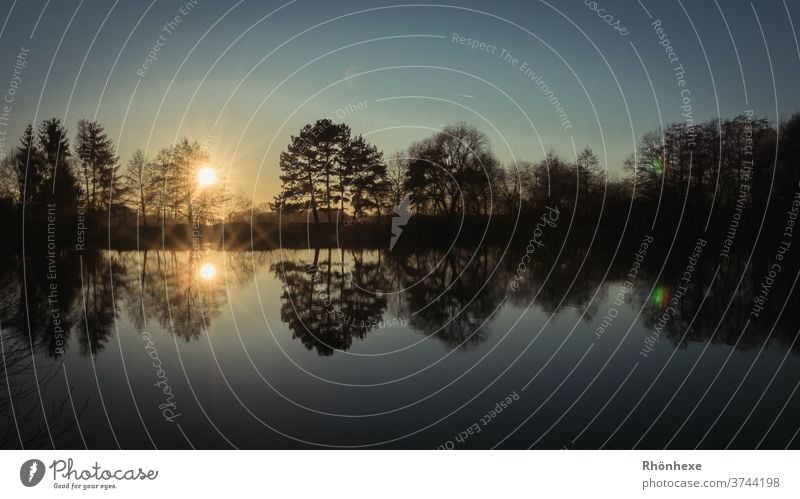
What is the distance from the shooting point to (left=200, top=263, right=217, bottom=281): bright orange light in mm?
18500

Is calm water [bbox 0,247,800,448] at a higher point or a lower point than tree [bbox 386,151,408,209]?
lower

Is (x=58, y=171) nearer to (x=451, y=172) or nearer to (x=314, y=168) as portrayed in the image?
(x=314, y=168)

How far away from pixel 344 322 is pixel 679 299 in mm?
9519

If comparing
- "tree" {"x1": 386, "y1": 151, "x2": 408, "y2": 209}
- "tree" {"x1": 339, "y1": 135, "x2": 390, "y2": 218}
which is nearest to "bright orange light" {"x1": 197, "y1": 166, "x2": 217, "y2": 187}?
"tree" {"x1": 339, "y1": 135, "x2": 390, "y2": 218}

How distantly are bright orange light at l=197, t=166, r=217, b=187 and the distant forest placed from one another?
205 millimetres

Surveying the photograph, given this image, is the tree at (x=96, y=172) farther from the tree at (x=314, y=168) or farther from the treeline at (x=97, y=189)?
the tree at (x=314, y=168)

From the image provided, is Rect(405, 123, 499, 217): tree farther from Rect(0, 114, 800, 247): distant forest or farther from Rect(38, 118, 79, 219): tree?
Rect(38, 118, 79, 219): tree

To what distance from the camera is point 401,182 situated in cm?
1670

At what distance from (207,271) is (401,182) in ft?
24.2

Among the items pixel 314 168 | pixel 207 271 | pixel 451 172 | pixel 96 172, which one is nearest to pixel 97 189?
pixel 96 172

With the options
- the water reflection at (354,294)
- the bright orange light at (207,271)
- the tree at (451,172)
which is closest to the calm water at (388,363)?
the water reflection at (354,294)

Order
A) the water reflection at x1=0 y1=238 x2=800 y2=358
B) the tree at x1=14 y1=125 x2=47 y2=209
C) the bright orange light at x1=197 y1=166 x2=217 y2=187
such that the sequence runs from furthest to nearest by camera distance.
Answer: the tree at x1=14 y1=125 x2=47 y2=209, the bright orange light at x1=197 y1=166 x2=217 y2=187, the water reflection at x1=0 y1=238 x2=800 y2=358

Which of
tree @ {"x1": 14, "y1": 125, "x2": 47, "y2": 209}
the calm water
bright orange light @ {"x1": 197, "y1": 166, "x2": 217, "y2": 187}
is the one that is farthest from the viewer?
tree @ {"x1": 14, "y1": 125, "x2": 47, "y2": 209}

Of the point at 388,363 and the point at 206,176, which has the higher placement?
the point at 206,176
